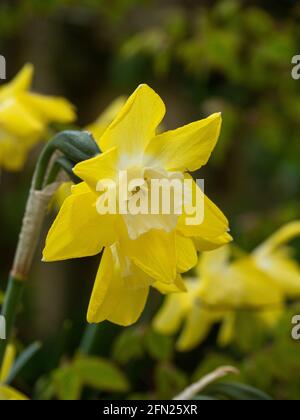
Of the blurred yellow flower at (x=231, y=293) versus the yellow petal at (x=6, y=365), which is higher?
the yellow petal at (x=6, y=365)

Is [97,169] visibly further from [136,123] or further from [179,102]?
[179,102]

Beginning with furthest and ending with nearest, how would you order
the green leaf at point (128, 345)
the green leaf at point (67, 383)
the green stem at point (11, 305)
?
the green leaf at point (128, 345), the green leaf at point (67, 383), the green stem at point (11, 305)

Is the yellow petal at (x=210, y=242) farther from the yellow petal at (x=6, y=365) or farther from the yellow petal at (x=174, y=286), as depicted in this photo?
the yellow petal at (x=6, y=365)

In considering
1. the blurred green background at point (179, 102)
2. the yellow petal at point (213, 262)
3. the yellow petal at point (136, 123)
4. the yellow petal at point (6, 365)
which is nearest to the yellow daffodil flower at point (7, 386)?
the yellow petal at point (6, 365)

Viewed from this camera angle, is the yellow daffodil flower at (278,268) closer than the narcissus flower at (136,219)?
No

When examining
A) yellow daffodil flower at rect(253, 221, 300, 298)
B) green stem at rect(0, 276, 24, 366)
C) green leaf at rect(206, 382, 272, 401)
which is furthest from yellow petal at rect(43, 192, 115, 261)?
yellow daffodil flower at rect(253, 221, 300, 298)

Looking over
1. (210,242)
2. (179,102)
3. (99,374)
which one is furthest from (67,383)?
(179,102)
